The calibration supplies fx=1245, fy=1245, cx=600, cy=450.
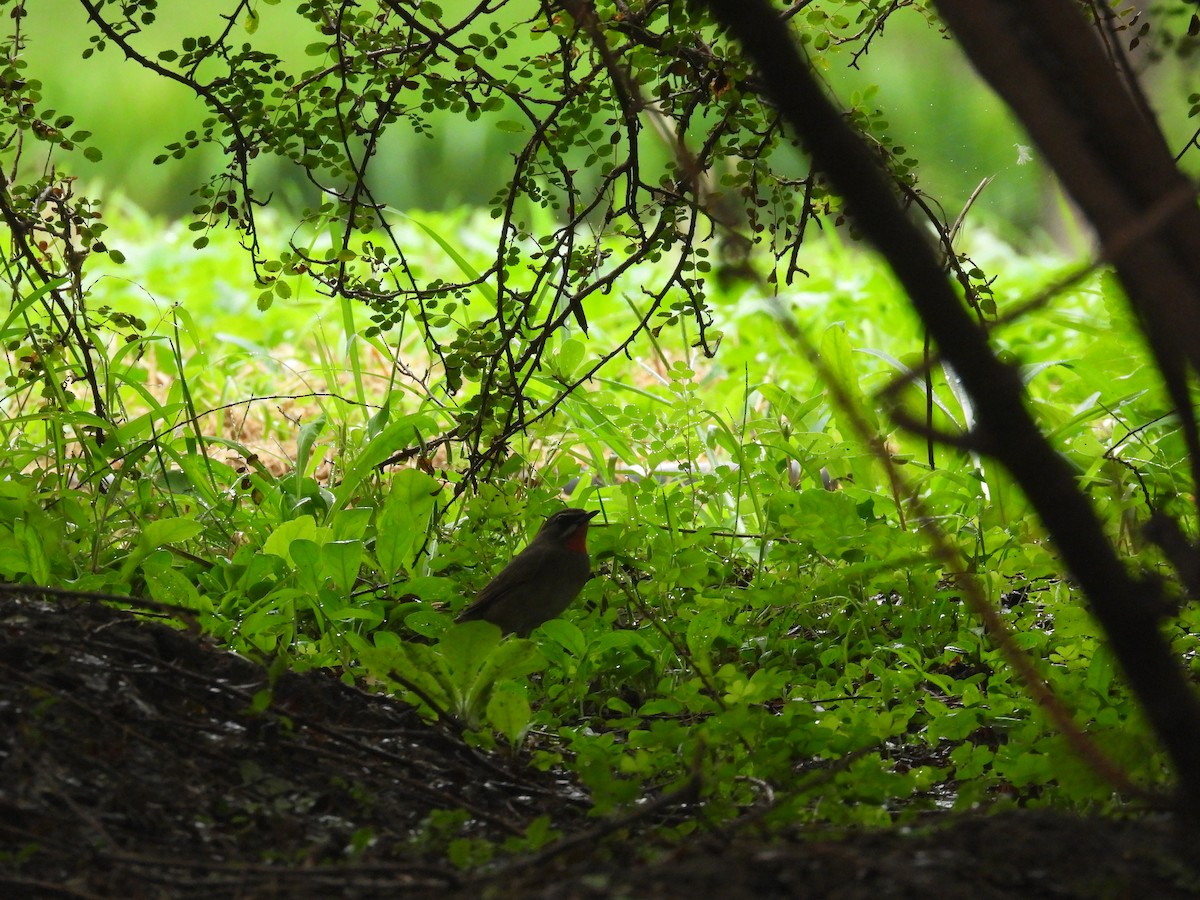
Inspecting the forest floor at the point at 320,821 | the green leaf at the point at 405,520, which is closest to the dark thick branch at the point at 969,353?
the forest floor at the point at 320,821

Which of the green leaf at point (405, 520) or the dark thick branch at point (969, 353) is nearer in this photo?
the dark thick branch at point (969, 353)

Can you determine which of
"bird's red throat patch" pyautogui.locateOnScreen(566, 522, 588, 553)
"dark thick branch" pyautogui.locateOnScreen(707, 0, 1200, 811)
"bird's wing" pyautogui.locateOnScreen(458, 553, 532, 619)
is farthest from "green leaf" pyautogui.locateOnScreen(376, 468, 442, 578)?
"dark thick branch" pyautogui.locateOnScreen(707, 0, 1200, 811)

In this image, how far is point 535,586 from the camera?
3.67 m

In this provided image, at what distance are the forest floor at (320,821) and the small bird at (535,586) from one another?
4.17 ft

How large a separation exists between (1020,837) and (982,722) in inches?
52.8

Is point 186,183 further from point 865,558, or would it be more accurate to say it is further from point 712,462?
point 865,558

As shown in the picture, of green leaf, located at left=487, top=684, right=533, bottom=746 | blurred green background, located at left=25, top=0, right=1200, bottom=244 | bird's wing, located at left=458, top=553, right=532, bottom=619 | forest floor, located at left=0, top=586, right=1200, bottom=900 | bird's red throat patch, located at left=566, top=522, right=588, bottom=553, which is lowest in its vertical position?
forest floor, located at left=0, top=586, right=1200, bottom=900

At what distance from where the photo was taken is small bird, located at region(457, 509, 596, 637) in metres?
3.68

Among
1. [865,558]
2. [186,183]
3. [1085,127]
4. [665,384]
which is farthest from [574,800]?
[186,183]

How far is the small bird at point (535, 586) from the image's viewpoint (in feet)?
12.1

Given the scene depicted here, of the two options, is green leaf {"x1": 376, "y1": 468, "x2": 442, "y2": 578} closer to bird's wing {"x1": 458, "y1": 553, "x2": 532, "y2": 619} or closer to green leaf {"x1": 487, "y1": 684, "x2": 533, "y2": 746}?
bird's wing {"x1": 458, "y1": 553, "x2": 532, "y2": 619}

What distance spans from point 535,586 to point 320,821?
1823mm

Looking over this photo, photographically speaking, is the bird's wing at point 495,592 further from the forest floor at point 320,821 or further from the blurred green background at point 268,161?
the blurred green background at point 268,161

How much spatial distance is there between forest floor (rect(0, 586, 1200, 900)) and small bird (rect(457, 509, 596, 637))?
4.17ft
